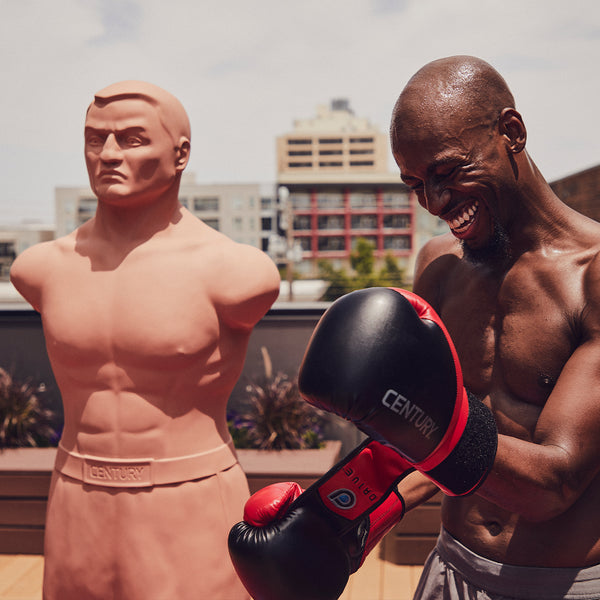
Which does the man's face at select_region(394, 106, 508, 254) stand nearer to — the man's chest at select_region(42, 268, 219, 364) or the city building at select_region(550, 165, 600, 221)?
the man's chest at select_region(42, 268, 219, 364)

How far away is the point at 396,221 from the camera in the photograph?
60.1m

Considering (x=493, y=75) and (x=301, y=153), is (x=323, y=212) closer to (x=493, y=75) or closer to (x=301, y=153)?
(x=301, y=153)

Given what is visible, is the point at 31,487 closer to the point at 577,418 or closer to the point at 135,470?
the point at 135,470

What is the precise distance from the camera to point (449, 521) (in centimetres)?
135

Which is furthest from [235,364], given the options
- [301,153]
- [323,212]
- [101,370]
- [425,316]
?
[301,153]

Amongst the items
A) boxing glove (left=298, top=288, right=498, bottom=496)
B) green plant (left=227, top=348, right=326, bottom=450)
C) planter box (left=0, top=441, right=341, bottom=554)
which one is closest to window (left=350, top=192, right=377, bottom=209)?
green plant (left=227, top=348, right=326, bottom=450)

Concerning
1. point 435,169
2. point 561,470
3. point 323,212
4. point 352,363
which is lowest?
point 323,212

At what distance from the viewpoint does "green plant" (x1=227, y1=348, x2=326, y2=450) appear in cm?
399

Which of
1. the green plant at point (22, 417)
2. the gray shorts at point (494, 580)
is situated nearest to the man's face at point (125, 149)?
the gray shorts at point (494, 580)

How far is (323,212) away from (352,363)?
209ft

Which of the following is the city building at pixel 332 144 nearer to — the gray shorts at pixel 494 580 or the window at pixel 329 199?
the window at pixel 329 199

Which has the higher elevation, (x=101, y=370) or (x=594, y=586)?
(x=101, y=370)

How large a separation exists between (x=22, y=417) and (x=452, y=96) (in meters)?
3.75

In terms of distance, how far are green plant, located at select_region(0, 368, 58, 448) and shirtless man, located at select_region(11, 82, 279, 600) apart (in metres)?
2.35
